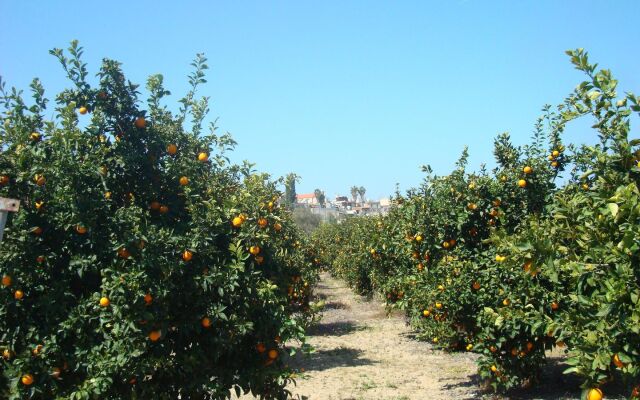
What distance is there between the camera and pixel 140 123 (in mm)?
3934

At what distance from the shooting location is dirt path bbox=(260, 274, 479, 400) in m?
7.28

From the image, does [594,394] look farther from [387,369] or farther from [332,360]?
[332,360]

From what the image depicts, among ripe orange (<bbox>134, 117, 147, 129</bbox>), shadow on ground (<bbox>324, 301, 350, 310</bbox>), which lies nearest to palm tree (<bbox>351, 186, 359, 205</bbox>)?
shadow on ground (<bbox>324, 301, 350, 310</bbox>)

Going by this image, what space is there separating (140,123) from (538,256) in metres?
2.76

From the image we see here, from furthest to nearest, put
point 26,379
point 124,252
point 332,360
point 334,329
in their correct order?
point 334,329
point 332,360
point 124,252
point 26,379

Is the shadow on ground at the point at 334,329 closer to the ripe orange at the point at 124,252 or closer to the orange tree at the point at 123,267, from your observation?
the orange tree at the point at 123,267

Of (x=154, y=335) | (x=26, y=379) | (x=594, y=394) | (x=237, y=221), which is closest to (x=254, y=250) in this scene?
(x=237, y=221)

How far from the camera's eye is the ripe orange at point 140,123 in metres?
3.94

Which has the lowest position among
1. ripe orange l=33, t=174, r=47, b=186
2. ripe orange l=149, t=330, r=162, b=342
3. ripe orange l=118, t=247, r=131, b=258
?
ripe orange l=149, t=330, r=162, b=342

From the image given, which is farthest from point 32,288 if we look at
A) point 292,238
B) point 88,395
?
point 292,238

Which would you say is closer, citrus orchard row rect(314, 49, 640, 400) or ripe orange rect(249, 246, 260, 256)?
citrus orchard row rect(314, 49, 640, 400)

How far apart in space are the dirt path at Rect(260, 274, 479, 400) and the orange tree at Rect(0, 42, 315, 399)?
3.96 feet

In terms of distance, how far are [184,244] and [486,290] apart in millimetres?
3841

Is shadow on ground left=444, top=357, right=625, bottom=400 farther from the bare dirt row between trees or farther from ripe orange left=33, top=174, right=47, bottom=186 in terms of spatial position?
ripe orange left=33, top=174, right=47, bottom=186
